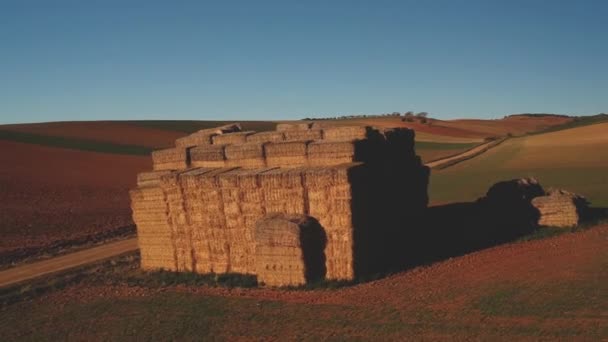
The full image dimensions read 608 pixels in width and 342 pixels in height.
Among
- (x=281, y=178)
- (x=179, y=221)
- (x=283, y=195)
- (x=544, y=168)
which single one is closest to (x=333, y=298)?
(x=283, y=195)

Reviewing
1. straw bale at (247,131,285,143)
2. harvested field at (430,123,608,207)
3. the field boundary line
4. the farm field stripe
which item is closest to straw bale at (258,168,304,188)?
straw bale at (247,131,285,143)

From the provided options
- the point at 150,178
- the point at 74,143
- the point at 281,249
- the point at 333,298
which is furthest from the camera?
the point at 74,143

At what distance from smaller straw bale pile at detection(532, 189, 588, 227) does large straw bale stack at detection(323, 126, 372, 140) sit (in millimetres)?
6947

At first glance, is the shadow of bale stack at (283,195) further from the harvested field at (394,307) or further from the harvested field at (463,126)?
the harvested field at (463,126)

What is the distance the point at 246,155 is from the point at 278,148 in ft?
4.16

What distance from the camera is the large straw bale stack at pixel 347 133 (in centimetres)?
1582

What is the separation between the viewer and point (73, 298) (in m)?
15.8

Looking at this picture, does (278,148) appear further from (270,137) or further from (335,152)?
(335,152)

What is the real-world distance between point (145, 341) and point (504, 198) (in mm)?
14209

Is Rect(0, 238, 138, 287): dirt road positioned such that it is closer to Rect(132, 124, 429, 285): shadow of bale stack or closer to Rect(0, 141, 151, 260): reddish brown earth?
Result: Rect(0, 141, 151, 260): reddish brown earth

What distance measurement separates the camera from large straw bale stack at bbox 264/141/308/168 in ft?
51.5

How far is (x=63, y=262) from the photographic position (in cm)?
2130

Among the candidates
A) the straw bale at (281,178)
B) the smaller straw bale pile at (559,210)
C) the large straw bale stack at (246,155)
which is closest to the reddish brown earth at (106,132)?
the large straw bale stack at (246,155)

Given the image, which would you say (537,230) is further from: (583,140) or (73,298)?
(583,140)
